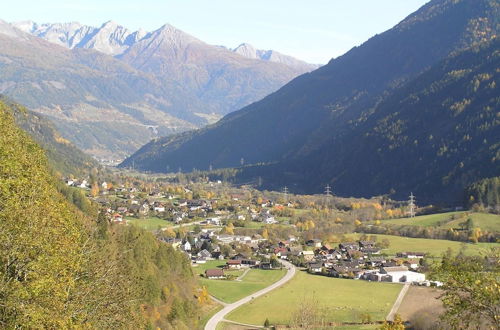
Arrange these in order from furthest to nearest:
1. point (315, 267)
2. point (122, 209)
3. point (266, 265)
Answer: point (122, 209) → point (266, 265) → point (315, 267)

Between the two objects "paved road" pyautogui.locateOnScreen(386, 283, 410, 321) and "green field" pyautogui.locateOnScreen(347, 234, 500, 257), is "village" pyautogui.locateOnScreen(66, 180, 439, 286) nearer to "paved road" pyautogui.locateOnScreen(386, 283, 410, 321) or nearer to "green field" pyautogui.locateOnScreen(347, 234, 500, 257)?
"green field" pyautogui.locateOnScreen(347, 234, 500, 257)

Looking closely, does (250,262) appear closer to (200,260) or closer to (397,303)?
(200,260)

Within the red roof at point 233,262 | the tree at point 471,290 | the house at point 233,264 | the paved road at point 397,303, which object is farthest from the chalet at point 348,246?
the tree at point 471,290

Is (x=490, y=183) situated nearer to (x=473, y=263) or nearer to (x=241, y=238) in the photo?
(x=241, y=238)

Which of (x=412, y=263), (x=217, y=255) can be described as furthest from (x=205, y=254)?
(x=412, y=263)

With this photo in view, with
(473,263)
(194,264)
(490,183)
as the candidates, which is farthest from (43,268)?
(490,183)

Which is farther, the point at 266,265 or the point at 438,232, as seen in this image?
the point at 438,232

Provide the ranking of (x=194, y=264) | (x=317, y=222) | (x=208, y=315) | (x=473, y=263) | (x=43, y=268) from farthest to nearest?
(x=317, y=222) → (x=194, y=264) → (x=208, y=315) → (x=43, y=268) → (x=473, y=263)
